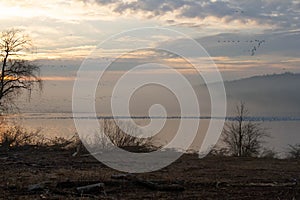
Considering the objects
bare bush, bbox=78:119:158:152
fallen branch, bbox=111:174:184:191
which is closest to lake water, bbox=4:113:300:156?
bare bush, bbox=78:119:158:152

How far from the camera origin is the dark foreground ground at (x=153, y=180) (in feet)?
36.4

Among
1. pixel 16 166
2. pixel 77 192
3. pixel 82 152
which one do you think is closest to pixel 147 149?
pixel 82 152

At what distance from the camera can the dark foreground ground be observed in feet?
36.4

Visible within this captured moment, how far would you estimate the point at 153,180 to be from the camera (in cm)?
1321

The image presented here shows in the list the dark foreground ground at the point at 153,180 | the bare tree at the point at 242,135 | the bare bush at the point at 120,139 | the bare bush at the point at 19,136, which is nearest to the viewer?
the dark foreground ground at the point at 153,180

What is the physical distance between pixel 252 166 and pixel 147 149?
7.56m

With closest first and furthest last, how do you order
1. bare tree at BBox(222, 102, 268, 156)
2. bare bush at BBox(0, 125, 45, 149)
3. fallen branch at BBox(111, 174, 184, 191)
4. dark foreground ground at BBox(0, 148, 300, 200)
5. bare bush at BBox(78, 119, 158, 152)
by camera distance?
1. dark foreground ground at BBox(0, 148, 300, 200)
2. fallen branch at BBox(111, 174, 184, 191)
3. bare bush at BBox(78, 119, 158, 152)
4. bare bush at BBox(0, 125, 45, 149)
5. bare tree at BBox(222, 102, 268, 156)

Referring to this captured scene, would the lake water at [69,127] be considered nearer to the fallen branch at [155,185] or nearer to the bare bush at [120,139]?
the bare bush at [120,139]

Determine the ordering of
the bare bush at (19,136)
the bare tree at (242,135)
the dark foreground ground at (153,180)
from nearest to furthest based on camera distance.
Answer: the dark foreground ground at (153,180), the bare bush at (19,136), the bare tree at (242,135)

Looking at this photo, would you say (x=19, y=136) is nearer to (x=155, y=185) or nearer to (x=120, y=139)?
(x=120, y=139)

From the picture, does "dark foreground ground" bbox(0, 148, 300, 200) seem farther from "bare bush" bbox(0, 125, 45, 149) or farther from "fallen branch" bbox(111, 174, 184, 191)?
"bare bush" bbox(0, 125, 45, 149)


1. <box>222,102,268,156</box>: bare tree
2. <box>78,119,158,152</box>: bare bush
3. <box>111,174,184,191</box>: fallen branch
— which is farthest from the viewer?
<box>222,102,268,156</box>: bare tree

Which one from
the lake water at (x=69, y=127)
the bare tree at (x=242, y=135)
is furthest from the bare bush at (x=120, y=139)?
the bare tree at (x=242, y=135)

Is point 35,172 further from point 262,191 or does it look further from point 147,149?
point 147,149
